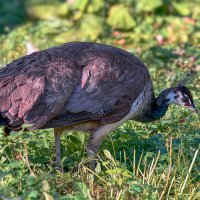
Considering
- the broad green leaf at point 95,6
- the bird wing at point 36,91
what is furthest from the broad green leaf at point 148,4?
the bird wing at point 36,91

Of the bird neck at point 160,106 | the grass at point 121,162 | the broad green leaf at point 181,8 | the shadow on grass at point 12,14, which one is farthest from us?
the shadow on grass at point 12,14

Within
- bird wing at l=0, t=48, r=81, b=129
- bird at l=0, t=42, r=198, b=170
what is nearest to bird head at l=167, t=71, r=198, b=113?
bird at l=0, t=42, r=198, b=170

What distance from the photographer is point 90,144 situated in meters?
5.80

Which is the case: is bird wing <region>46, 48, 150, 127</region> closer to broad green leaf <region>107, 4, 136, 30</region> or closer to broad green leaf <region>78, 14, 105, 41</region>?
broad green leaf <region>78, 14, 105, 41</region>

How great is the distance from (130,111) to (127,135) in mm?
529

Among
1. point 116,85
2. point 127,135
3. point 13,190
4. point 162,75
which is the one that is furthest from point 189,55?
point 13,190

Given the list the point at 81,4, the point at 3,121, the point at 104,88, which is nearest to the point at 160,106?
the point at 104,88

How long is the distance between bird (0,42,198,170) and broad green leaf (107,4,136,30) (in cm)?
447

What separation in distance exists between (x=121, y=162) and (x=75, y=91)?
69 cm

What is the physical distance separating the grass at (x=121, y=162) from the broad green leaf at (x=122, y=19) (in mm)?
1738

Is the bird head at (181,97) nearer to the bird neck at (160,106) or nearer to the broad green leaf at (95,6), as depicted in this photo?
A: the bird neck at (160,106)

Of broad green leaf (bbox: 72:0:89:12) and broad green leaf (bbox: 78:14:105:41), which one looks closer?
broad green leaf (bbox: 78:14:105:41)

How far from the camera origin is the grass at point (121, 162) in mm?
4711

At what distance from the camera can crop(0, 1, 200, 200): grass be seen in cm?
471
